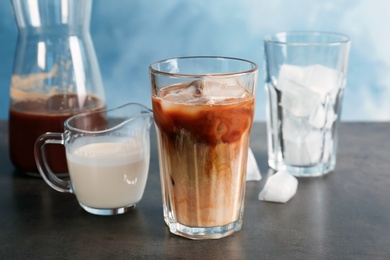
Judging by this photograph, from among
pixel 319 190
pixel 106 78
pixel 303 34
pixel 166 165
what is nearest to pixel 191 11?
pixel 106 78

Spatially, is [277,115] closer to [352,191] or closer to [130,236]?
[352,191]

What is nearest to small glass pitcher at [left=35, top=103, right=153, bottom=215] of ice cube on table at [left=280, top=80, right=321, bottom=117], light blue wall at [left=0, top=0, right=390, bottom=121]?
ice cube on table at [left=280, top=80, right=321, bottom=117]

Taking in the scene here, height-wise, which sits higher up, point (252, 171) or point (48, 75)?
point (48, 75)

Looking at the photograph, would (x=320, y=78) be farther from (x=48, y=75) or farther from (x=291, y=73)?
(x=48, y=75)

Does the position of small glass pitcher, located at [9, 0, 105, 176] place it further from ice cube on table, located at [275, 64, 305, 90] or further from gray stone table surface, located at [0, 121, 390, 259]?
ice cube on table, located at [275, 64, 305, 90]

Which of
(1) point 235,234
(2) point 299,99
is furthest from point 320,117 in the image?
(1) point 235,234
